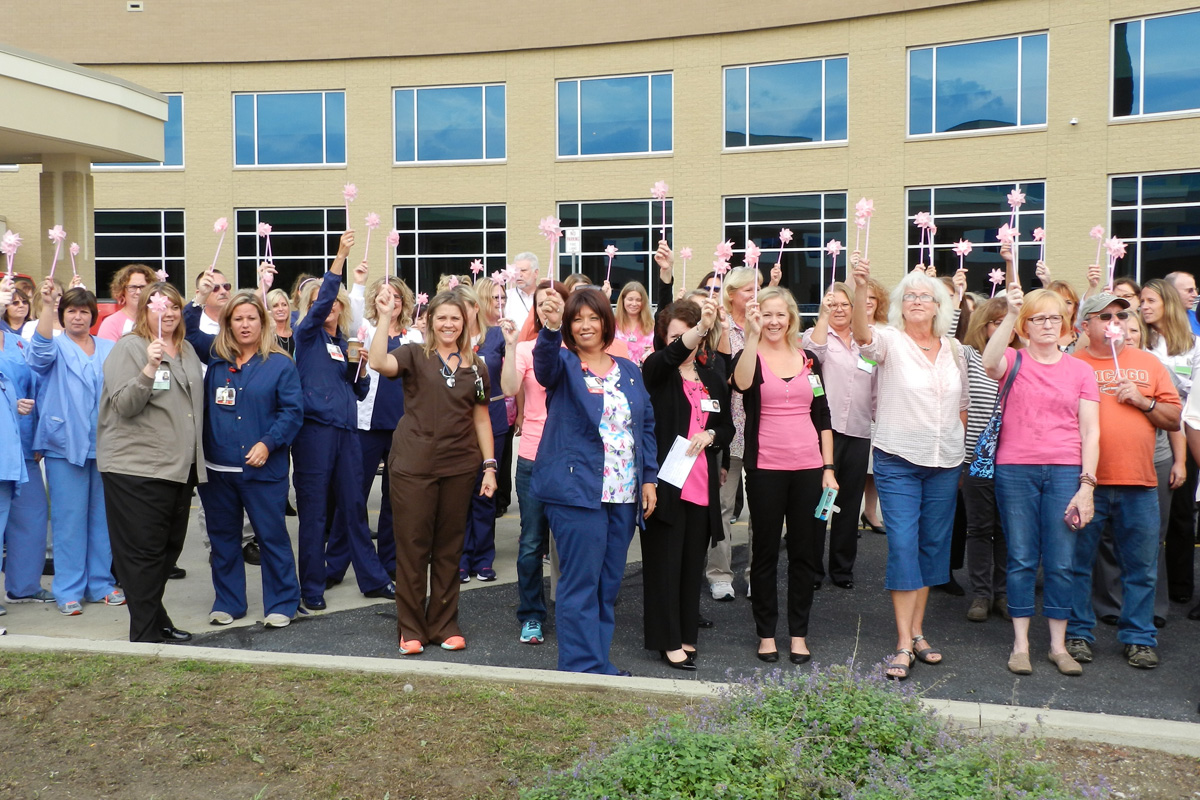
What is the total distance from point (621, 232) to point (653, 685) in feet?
74.9

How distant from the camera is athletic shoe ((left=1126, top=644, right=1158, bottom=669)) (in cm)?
555

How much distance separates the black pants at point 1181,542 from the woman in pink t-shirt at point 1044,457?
1845mm

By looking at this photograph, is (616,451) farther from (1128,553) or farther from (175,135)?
(175,135)

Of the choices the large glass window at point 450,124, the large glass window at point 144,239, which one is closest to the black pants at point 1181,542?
the large glass window at point 450,124

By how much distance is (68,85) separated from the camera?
719 inches

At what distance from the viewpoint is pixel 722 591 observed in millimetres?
6992

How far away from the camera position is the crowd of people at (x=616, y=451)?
5383mm

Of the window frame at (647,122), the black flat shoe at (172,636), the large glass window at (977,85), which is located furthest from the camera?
the window frame at (647,122)

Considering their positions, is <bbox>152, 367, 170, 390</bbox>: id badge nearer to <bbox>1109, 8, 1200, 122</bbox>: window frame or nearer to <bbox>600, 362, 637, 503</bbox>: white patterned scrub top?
<bbox>600, 362, 637, 503</bbox>: white patterned scrub top

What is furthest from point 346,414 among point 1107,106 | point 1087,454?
point 1107,106

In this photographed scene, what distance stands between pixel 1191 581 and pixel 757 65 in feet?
66.9

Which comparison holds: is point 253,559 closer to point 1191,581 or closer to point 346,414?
point 346,414

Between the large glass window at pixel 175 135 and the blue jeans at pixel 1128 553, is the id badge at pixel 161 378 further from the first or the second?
the large glass window at pixel 175 135

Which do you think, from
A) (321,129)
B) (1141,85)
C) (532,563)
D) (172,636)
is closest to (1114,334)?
(532,563)
